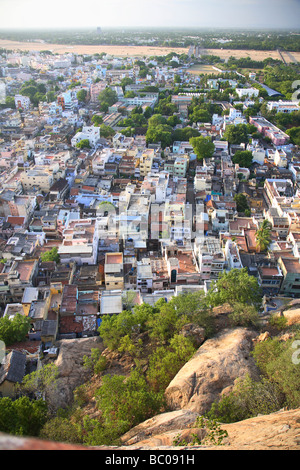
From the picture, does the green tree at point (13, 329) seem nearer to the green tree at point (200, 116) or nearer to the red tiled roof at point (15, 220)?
the red tiled roof at point (15, 220)

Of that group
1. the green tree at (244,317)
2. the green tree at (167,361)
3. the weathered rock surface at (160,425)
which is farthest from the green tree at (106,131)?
the weathered rock surface at (160,425)

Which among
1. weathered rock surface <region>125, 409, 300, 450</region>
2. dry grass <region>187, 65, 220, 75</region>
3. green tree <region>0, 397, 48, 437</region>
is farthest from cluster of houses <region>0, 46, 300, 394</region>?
dry grass <region>187, 65, 220, 75</region>

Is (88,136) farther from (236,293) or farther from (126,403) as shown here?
(126,403)

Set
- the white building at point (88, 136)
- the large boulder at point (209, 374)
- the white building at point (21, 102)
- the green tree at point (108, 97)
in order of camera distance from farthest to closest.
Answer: the green tree at point (108, 97) → the white building at point (21, 102) → the white building at point (88, 136) → the large boulder at point (209, 374)

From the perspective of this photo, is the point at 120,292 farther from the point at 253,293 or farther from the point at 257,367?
the point at 257,367

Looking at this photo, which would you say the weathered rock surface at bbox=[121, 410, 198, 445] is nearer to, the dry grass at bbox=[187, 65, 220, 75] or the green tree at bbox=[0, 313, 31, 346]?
the green tree at bbox=[0, 313, 31, 346]
